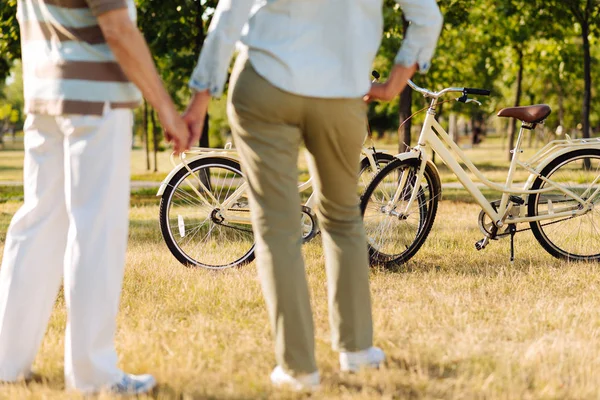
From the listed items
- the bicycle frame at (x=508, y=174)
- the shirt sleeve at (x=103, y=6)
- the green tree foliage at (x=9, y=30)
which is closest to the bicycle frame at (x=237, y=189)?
the bicycle frame at (x=508, y=174)

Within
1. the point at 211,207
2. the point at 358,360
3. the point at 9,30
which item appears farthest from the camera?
the point at 9,30

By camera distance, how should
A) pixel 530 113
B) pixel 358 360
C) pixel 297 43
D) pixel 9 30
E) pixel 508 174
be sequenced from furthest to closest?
pixel 9 30
pixel 508 174
pixel 530 113
pixel 358 360
pixel 297 43

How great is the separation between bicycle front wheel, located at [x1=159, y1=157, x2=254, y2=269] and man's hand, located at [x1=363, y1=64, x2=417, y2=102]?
7.80 ft

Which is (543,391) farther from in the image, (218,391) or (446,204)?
(446,204)

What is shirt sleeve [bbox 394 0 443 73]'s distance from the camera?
10.6 ft

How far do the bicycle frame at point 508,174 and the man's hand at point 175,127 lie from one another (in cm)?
287

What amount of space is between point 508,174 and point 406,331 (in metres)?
2.30

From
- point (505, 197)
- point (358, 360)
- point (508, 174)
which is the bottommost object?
point (358, 360)

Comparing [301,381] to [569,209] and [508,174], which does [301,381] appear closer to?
[508,174]

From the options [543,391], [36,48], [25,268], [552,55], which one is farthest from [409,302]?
[552,55]

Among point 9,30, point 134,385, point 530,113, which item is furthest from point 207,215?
point 9,30

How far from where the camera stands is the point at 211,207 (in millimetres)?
5773

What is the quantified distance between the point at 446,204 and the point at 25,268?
9158 mm

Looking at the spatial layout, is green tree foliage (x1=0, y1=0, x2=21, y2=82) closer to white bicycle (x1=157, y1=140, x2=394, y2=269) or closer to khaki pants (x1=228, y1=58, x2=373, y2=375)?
white bicycle (x1=157, y1=140, x2=394, y2=269)
